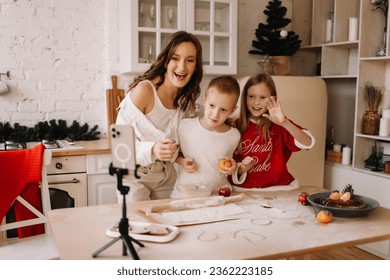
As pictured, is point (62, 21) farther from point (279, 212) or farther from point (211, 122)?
point (279, 212)

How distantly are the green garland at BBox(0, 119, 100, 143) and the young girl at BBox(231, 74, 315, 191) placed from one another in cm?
144

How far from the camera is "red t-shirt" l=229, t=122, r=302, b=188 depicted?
1.93 meters

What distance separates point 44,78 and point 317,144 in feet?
6.40

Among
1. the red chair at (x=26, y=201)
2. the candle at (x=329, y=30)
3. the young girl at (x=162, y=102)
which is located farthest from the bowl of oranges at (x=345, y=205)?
the candle at (x=329, y=30)

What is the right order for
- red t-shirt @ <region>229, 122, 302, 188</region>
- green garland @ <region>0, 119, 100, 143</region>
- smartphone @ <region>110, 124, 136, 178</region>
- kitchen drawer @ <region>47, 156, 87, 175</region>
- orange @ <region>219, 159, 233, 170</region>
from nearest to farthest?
smartphone @ <region>110, 124, 136, 178</region> < orange @ <region>219, 159, 233, 170</region> < red t-shirt @ <region>229, 122, 302, 188</region> < kitchen drawer @ <region>47, 156, 87, 175</region> < green garland @ <region>0, 119, 100, 143</region>

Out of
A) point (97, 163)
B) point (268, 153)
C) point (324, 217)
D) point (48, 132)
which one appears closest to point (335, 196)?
point (324, 217)

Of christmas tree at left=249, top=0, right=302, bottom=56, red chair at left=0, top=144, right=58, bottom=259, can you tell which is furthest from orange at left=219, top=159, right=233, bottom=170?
christmas tree at left=249, top=0, right=302, bottom=56

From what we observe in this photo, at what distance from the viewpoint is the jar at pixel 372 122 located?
9.79 feet

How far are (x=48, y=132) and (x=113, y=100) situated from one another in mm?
479

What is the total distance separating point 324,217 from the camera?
135cm

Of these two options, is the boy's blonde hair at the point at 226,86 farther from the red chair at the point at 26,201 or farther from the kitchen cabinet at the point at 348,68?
the kitchen cabinet at the point at 348,68

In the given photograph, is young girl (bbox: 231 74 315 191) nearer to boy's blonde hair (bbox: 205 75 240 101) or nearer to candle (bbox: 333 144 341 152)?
boy's blonde hair (bbox: 205 75 240 101)

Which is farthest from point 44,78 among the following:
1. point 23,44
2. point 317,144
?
point 317,144

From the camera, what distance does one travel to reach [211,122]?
5.94 feet
